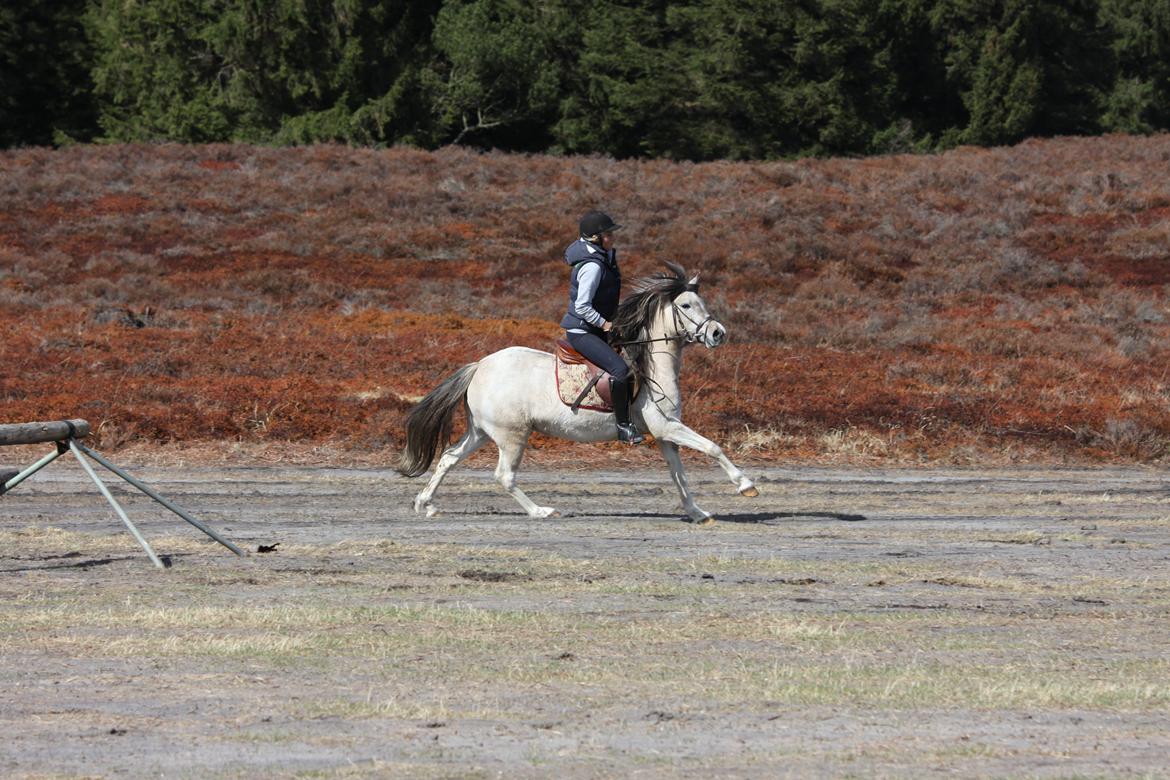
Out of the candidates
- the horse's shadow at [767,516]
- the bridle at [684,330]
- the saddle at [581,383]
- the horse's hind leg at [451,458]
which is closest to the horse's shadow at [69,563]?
the horse's hind leg at [451,458]

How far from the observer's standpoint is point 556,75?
6419cm

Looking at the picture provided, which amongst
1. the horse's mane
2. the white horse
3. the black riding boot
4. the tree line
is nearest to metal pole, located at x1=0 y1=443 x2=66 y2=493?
the white horse

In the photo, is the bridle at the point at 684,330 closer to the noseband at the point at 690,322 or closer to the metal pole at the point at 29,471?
the noseband at the point at 690,322

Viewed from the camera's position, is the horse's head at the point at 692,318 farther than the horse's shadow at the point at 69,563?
Yes

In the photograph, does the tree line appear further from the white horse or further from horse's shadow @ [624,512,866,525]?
horse's shadow @ [624,512,866,525]

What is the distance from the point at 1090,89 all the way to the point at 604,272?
62722mm

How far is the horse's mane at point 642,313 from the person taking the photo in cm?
1444

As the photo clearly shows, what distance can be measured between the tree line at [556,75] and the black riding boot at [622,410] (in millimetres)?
45804

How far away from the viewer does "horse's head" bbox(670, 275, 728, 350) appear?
1387cm

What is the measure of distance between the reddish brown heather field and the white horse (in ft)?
17.6

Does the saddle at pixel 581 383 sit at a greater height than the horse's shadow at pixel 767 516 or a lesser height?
greater

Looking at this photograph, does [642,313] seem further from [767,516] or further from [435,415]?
[767,516]

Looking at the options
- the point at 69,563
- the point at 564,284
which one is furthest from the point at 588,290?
the point at 564,284

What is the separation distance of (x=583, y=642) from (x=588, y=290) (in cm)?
573
